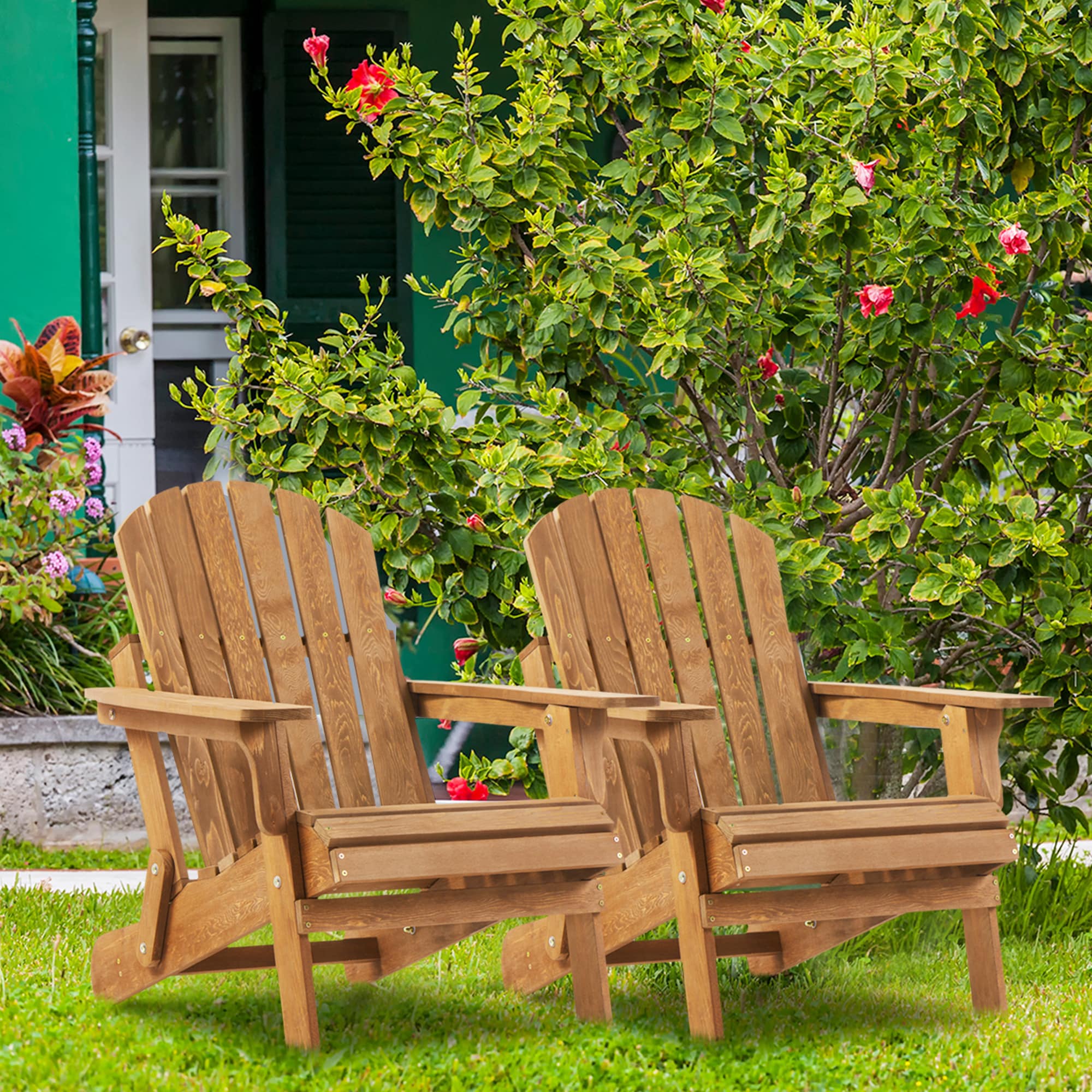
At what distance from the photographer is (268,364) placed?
3752 mm

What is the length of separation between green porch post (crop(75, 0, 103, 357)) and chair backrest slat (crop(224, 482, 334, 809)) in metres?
2.66

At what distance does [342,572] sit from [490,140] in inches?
43.5

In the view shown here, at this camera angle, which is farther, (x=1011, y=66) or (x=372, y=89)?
(x=372, y=89)

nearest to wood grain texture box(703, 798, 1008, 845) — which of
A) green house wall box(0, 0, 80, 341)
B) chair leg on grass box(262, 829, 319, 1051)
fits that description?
chair leg on grass box(262, 829, 319, 1051)

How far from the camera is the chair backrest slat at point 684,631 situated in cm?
326

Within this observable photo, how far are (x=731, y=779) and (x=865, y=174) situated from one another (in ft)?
4.25

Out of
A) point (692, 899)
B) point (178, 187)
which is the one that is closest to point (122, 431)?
point (178, 187)

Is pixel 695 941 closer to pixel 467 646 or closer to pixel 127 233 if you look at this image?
pixel 467 646

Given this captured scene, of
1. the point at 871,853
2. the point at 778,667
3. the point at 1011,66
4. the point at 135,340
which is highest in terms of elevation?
the point at 1011,66

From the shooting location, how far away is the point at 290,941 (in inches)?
99.3

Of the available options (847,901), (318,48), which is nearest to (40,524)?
(318,48)

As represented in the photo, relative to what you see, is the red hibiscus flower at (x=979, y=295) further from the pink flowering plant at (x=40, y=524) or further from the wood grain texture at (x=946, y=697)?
the pink flowering plant at (x=40, y=524)

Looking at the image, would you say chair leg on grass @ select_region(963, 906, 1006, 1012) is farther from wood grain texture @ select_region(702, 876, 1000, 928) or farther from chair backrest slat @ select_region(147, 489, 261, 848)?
chair backrest slat @ select_region(147, 489, 261, 848)

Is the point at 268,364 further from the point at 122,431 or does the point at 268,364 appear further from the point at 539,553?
the point at 122,431
